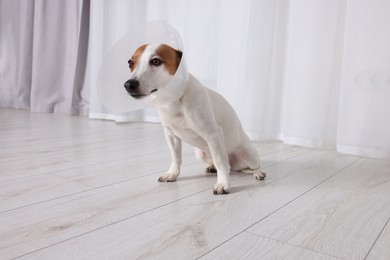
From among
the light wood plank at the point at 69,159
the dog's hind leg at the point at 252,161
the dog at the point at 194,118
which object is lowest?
the light wood plank at the point at 69,159

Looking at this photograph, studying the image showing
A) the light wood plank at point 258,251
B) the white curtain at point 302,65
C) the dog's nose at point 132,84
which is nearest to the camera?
the light wood plank at point 258,251

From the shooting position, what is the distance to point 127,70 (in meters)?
1.04

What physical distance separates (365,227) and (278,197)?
26 cm

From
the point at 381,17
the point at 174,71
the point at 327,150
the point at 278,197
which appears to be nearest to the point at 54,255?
the point at 174,71

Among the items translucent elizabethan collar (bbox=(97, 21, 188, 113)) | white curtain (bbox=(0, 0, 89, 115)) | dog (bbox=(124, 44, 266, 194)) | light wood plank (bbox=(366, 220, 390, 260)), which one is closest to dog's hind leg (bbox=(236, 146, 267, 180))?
dog (bbox=(124, 44, 266, 194))

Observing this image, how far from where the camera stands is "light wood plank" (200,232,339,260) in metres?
0.63

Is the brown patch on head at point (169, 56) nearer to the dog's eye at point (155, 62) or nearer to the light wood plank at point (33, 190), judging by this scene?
the dog's eye at point (155, 62)

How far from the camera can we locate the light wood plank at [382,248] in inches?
25.2

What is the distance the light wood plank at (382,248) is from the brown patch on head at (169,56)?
614mm

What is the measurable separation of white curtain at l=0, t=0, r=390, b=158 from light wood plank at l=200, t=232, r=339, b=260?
114cm

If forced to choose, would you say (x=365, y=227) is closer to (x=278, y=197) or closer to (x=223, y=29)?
(x=278, y=197)

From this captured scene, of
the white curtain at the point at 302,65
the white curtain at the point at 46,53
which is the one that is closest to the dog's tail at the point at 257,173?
the white curtain at the point at 302,65

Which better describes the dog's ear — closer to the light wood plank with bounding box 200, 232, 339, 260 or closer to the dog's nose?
the dog's nose

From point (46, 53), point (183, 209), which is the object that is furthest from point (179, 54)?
point (46, 53)
